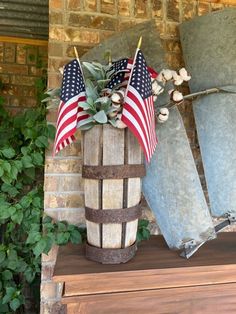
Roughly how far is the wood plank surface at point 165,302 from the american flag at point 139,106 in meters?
0.49

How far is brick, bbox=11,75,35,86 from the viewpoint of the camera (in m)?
2.77

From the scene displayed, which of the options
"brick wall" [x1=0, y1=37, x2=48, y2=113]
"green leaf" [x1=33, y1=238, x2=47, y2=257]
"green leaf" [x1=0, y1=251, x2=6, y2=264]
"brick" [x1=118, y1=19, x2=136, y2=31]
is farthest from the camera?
"brick wall" [x1=0, y1=37, x2=48, y2=113]

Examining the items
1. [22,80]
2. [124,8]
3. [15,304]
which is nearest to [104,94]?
[124,8]

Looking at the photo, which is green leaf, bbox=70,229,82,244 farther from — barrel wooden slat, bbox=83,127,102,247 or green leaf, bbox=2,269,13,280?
green leaf, bbox=2,269,13,280

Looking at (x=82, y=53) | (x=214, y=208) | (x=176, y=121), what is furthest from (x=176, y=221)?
(x=82, y=53)

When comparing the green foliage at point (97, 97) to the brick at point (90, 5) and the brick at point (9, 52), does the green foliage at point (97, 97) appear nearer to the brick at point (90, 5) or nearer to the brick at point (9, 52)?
the brick at point (90, 5)

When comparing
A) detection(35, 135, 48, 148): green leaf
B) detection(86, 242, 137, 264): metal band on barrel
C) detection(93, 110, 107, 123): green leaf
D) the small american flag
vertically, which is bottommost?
detection(86, 242, 137, 264): metal band on barrel

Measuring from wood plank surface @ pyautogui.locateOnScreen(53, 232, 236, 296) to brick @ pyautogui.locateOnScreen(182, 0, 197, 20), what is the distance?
1.25 meters

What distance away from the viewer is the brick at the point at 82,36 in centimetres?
156

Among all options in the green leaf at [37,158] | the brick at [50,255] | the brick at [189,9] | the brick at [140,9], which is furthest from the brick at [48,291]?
the brick at [189,9]

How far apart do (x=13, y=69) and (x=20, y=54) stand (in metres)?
0.16

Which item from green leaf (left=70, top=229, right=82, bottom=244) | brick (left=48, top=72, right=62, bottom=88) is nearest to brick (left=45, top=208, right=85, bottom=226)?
green leaf (left=70, top=229, right=82, bottom=244)

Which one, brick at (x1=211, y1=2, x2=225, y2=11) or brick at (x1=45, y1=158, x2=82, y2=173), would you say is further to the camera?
brick at (x1=211, y1=2, x2=225, y2=11)

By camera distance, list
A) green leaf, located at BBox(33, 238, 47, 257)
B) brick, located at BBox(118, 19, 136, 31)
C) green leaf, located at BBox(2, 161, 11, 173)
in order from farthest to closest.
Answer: brick, located at BBox(118, 19, 136, 31), green leaf, located at BBox(2, 161, 11, 173), green leaf, located at BBox(33, 238, 47, 257)
